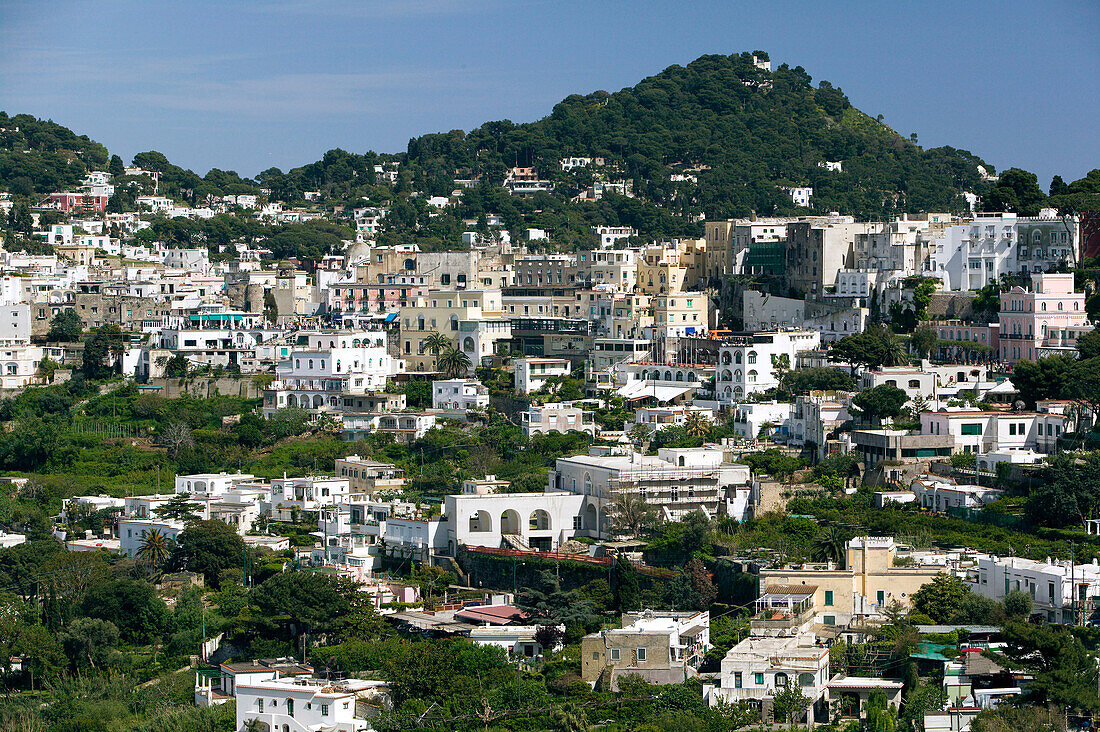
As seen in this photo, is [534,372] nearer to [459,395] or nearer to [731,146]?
[459,395]

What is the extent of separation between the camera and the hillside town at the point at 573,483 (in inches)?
1032

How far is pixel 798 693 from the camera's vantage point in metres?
24.6

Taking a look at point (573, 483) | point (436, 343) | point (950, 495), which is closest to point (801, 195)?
point (436, 343)

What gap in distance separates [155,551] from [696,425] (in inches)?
434

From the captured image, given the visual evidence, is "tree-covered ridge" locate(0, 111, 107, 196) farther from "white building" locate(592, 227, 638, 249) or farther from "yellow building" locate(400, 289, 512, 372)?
"yellow building" locate(400, 289, 512, 372)

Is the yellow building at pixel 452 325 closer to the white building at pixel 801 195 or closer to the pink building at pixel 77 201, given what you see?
the white building at pixel 801 195

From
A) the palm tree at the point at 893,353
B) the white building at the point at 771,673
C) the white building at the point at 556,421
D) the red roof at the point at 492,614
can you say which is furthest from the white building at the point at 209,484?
the white building at the point at 771,673

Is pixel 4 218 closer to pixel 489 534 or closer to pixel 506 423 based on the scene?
pixel 506 423

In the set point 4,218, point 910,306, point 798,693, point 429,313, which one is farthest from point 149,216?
point 798,693

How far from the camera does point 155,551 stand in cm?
3509

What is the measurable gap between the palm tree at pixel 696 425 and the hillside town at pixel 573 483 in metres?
0.12

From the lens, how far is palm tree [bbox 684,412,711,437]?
125 feet

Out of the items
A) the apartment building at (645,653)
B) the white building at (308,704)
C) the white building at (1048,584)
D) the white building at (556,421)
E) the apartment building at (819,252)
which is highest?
the apartment building at (819,252)

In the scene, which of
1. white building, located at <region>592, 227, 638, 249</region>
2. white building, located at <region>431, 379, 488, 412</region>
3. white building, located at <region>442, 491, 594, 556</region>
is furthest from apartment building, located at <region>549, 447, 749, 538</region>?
white building, located at <region>592, 227, 638, 249</region>
